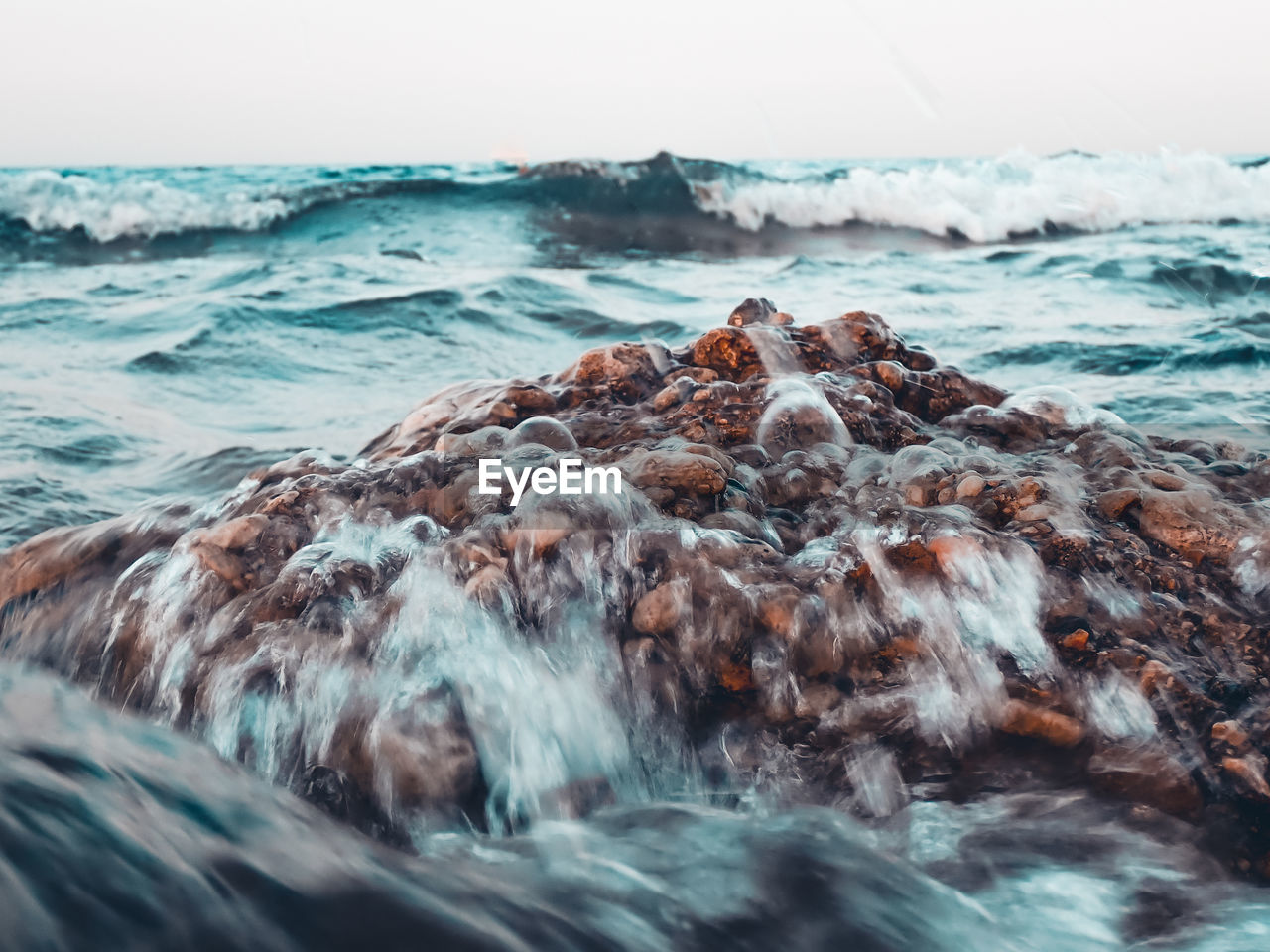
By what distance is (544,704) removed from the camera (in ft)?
6.53

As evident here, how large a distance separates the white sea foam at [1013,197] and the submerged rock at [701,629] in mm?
12993

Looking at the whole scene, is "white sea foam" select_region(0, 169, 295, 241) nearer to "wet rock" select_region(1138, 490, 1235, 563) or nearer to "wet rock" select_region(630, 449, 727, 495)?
"wet rock" select_region(630, 449, 727, 495)

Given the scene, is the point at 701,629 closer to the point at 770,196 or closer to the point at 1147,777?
the point at 1147,777

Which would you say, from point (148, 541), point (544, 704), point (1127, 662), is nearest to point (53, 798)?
point (544, 704)

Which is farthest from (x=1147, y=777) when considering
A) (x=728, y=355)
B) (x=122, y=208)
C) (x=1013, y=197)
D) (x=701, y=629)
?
(x=122, y=208)

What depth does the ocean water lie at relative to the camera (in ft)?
5.19

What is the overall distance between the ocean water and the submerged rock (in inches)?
3.5

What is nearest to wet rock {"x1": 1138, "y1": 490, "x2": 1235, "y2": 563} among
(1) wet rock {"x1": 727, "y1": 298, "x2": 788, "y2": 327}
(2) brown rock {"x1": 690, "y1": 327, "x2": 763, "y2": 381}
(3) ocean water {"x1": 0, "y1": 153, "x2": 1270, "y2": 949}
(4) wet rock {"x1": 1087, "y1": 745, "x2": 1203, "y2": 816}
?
(4) wet rock {"x1": 1087, "y1": 745, "x2": 1203, "y2": 816}

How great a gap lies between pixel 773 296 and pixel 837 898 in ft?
24.6

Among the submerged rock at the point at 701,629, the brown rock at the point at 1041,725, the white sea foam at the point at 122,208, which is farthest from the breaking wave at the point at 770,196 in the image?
the brown rock at the point at 1041,725

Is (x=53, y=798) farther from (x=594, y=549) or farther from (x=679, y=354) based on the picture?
(x=679, y=354)

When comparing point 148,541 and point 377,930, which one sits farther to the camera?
point 148,541
